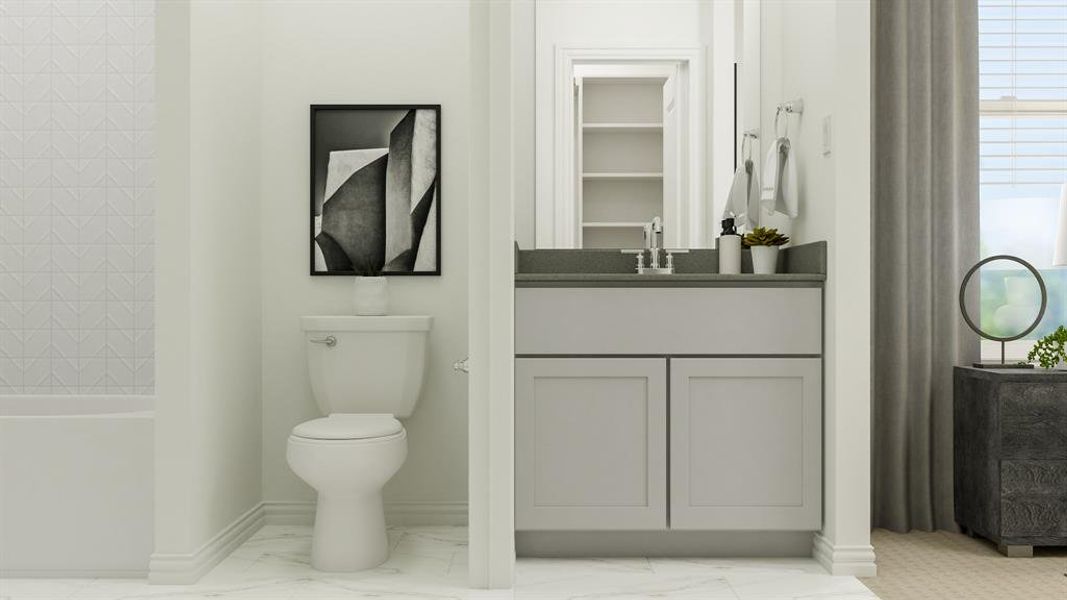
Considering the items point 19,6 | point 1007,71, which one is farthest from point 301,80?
point 1007,71

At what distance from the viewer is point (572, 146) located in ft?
10.4

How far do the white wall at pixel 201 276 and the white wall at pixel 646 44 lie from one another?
3.47 ft

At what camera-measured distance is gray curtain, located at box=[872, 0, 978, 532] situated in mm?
3115

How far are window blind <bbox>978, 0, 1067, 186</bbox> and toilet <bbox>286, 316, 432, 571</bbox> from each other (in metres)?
2.44

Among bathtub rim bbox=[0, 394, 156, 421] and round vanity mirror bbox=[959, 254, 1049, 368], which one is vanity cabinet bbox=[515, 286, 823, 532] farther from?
bathtub rim bbox=[0, 394, 156, 421]

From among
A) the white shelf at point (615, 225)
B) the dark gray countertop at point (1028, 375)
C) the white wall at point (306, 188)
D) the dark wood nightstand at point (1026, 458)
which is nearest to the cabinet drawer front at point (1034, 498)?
the dark wood nightstand at point (1026, 458)

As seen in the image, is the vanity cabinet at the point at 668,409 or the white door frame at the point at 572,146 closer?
the vanity cabinet at the point at 668,409

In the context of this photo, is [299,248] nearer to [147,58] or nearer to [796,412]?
[147,58]

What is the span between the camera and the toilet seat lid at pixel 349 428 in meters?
2.56

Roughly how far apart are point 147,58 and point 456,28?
4.20 ft

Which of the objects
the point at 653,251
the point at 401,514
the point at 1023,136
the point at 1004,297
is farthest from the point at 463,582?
the point at 1023,136

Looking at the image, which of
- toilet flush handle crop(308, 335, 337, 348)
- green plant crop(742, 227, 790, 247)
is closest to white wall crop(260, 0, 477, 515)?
toilet flush handle crop(308, 335, 337, 348)

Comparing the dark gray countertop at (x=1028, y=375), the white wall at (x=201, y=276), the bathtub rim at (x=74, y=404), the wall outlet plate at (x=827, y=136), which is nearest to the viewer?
the white wall at (x=201, y=276)

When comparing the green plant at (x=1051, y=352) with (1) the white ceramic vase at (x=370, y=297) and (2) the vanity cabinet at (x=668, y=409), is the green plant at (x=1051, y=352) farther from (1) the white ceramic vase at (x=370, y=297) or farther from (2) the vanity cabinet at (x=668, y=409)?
(1) the white ceramic vase at (x=370, y=297)
